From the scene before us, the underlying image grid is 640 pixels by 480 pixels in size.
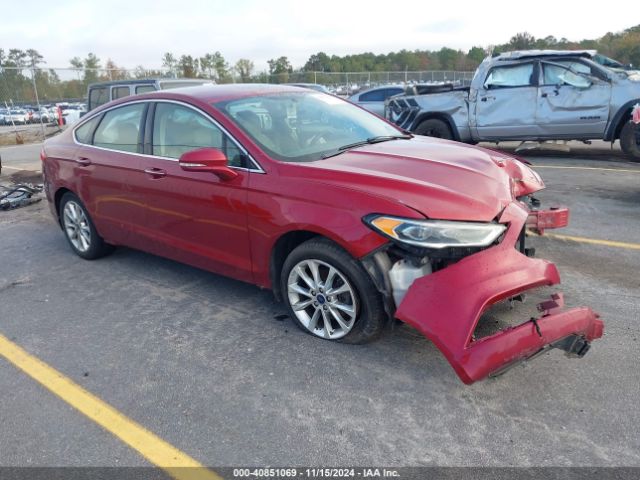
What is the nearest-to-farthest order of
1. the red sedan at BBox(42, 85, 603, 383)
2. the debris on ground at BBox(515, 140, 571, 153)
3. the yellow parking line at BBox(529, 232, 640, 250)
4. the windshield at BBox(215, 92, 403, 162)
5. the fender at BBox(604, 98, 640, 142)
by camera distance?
the red sedan at BBox(42, 85, 603, 383) < the windshield at BBox(215, 92, 403, 162) < the yellow parking line at BBox(529, 232, 640, 250) < the fender at BBox(604, 98, 640, 142) < the debris on ground at BBox(515, 140, 571, 153)

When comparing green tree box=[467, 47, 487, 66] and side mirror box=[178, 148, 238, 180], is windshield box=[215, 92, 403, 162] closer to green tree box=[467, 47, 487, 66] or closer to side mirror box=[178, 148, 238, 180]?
side mirror box=[178, 148, 238, 180]

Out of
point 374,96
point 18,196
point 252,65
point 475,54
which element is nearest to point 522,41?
point 475,54

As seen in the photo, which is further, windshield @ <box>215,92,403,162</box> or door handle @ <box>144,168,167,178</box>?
door handle @ <box>144,168,167,178</box>

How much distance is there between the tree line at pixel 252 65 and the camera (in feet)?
77.8

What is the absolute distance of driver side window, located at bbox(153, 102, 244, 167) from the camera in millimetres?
3740

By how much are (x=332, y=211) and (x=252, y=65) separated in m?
38.5

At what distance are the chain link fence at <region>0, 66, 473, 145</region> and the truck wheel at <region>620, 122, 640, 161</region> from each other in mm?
11767

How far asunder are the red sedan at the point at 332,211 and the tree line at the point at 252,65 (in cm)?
964

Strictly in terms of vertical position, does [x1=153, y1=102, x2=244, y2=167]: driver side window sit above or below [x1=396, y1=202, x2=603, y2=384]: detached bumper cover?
above

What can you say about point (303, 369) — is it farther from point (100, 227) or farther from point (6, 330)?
point (100, 227)

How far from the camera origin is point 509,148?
12.0m

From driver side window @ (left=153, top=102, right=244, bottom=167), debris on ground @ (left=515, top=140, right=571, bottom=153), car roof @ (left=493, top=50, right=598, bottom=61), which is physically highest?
car roof @ (left=493, top=50, right=598, bottom=61)

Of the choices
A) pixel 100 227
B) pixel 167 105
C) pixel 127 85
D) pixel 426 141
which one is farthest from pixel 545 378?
pixel 127 85

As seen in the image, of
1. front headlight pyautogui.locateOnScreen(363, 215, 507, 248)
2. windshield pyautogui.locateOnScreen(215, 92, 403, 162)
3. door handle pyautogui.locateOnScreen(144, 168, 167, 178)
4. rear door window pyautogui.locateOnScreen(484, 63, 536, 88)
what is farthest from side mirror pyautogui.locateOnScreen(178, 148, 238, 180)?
rear door window pyautogui.locateOnScreen(484, 63, 536, 88)
